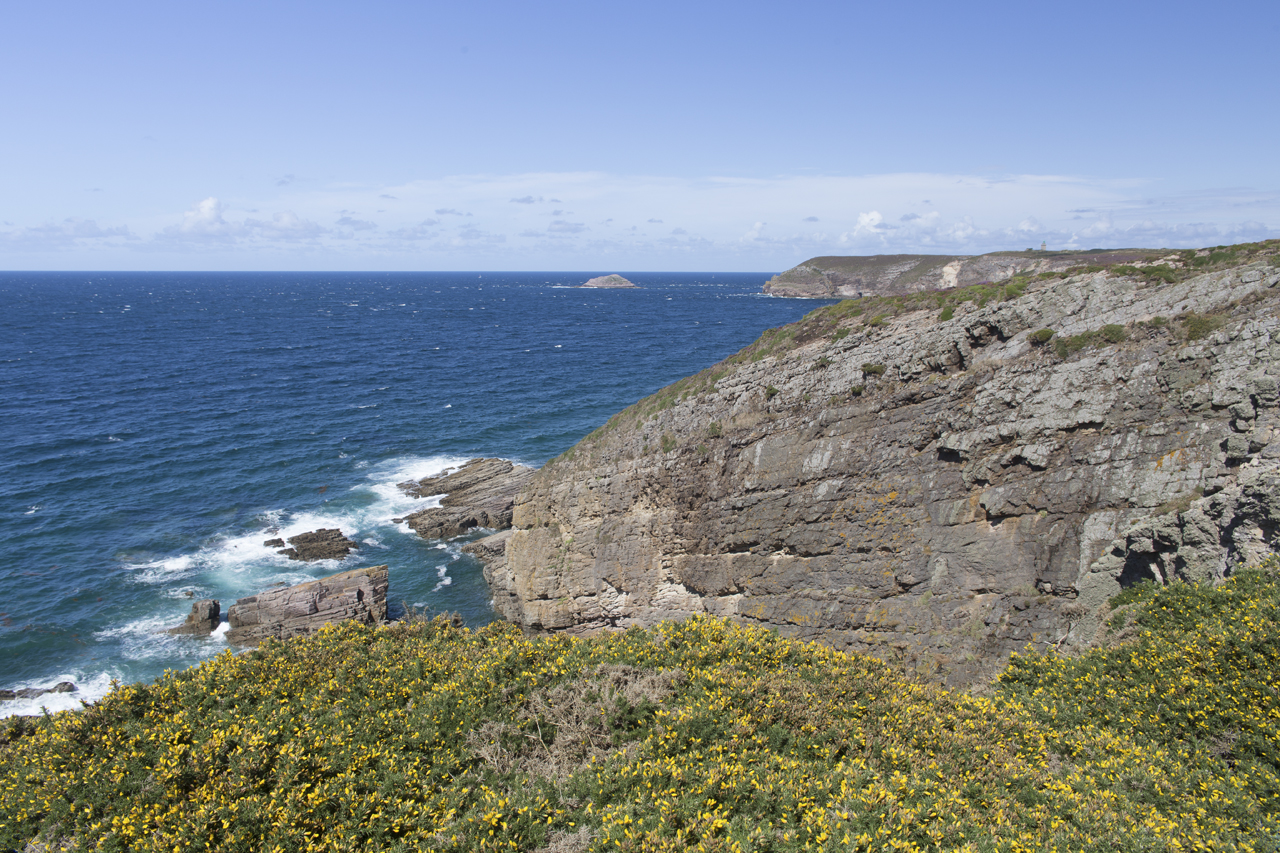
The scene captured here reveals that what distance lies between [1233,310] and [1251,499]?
6.77 m

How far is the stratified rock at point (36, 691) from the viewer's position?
30.2 m

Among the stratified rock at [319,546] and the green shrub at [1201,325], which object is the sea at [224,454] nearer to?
the stratified rock at [319,546]

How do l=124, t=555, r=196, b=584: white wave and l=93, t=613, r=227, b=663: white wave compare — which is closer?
l=93, t=613, r=227, b=663: white wave

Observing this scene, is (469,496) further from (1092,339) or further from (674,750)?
(1092,339)

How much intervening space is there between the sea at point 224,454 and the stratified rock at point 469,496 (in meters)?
1.37

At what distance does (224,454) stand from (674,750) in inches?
2418

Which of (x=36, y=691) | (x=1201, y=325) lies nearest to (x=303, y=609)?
(x=36, y=691)

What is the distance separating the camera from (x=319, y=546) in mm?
43562

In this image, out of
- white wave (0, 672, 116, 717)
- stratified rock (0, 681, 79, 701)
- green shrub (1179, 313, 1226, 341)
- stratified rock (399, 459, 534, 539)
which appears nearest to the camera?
green shrub (1179, 313, 1226, 341)

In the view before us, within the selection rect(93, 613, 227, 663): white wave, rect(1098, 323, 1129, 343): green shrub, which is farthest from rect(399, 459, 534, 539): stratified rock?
rect(1098, 323, 1129, 343): green shrub

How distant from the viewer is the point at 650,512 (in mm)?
29656

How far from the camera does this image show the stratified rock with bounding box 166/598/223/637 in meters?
35.5

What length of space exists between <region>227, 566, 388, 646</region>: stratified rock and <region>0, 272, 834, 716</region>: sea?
160 cm

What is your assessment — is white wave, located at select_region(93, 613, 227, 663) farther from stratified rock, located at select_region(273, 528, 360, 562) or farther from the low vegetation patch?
the low vegetation patch
